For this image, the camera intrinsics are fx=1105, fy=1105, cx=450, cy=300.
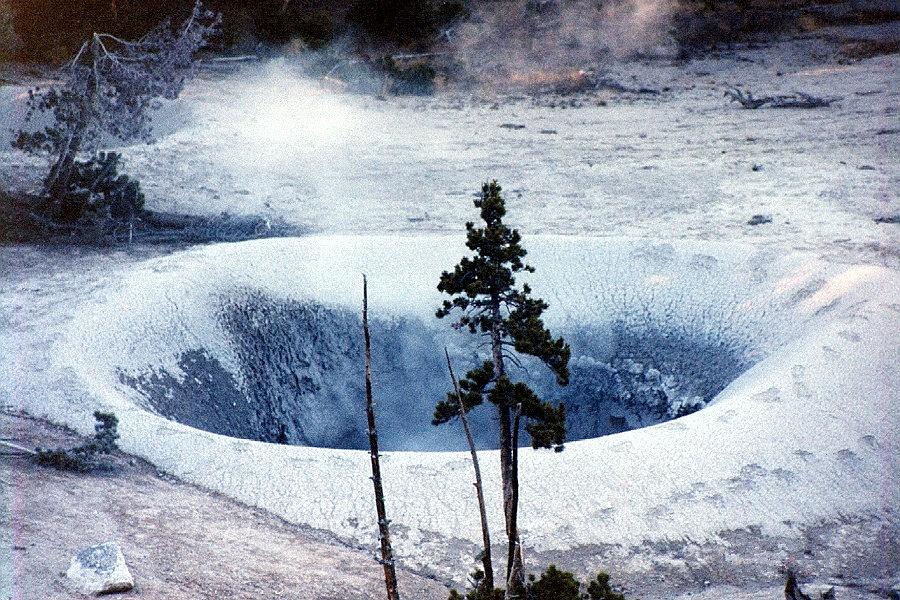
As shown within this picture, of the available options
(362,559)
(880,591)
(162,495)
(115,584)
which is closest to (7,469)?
(162,495)

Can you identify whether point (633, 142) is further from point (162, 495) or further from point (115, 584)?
point (115, 584)

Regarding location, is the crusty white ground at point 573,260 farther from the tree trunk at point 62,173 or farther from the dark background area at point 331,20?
the dark background area at point 331,20

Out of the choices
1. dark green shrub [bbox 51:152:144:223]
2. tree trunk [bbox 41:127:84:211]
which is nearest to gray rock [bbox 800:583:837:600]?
dark green shrub [bbox 51:152:144:223]

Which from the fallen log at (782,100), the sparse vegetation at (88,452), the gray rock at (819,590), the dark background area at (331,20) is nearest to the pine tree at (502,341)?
the gray rock at (819,590)

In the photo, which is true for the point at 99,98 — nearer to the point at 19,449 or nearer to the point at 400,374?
the point at 400,374

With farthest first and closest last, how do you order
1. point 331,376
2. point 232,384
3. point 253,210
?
point 253,210, point 331,376, point 232,384
